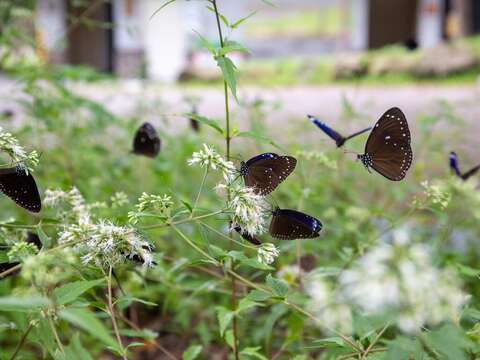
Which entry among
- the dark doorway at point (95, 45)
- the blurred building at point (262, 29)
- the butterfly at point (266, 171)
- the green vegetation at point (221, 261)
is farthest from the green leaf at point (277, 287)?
the dark doorway at point (95, 45)

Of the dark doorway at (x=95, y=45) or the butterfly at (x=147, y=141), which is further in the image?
the dark doorway at (x=95, y=45)

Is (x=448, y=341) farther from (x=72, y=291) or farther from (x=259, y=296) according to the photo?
(x=72, y=291)

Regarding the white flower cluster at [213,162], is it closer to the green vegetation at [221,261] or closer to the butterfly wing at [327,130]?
the green vegetation at [221,261]

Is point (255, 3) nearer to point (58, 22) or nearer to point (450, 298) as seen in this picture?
point (58, 22)

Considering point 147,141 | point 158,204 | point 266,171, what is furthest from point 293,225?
point 147,141

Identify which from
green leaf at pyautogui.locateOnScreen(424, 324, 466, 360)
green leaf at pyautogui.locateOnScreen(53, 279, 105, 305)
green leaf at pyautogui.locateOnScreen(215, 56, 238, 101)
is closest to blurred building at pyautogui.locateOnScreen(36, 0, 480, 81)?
green leaf at pyautogui.locateOnScreen(215, 56, 238, 101)
